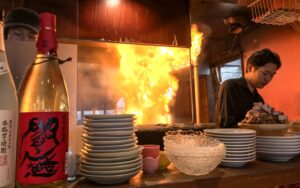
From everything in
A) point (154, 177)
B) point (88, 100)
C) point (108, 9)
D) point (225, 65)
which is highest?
point (108, 9)

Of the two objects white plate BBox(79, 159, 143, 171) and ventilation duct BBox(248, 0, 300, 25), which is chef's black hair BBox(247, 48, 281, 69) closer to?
ventilation duct BBox(248, 0, 300, 25)

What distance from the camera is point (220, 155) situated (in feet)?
1.82

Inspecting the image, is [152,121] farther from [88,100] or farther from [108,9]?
[108,9]

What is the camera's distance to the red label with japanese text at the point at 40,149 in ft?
1.51

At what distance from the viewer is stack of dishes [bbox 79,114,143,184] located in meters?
0.50

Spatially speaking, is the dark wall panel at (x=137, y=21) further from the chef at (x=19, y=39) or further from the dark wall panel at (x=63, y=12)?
the chef at (x=19, y=39)

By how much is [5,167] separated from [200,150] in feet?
1.24

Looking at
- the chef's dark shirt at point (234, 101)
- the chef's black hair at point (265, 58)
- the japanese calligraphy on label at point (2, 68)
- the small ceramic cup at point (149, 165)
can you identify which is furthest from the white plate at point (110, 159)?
the chef's black hair at point (265, 58)

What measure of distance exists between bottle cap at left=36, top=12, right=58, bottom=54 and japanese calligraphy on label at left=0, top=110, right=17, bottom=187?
0.48 feet

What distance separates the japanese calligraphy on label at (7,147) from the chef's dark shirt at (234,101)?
1336 millimetres

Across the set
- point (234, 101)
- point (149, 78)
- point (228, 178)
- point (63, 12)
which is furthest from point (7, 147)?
point (149, 78)

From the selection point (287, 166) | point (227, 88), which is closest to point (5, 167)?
point (287, 166)

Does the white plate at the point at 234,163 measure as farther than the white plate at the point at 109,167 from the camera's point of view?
Yes

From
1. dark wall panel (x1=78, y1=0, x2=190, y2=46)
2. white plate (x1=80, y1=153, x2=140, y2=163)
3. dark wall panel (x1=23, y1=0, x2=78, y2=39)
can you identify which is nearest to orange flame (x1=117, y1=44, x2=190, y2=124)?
dark wall panel (x1=78, y1=0, x2=190, y2=46)
